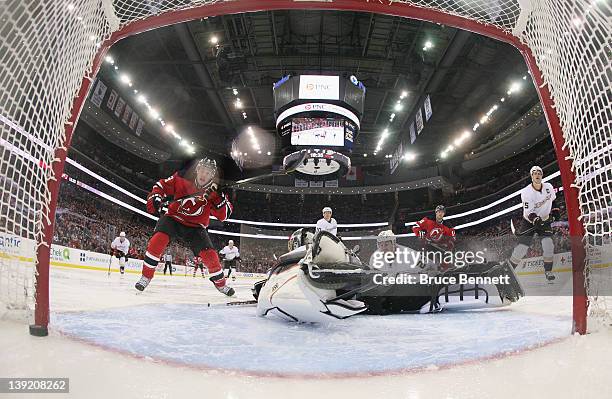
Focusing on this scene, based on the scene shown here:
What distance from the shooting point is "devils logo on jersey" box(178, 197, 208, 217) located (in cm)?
303

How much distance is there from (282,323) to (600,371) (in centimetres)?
116

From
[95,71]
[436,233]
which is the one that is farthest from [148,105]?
[95,71]

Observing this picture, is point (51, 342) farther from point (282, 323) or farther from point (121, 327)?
point (282, 323)

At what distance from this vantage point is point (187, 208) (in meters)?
3.05

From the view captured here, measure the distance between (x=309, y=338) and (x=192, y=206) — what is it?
2.00 metres

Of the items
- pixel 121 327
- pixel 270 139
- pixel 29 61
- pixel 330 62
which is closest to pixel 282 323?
pixel 121 327

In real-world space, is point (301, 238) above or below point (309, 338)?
above

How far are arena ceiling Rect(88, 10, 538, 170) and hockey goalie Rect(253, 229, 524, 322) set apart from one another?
6601mm

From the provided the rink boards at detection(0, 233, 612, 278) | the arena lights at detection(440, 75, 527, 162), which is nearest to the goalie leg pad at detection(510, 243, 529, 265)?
the rink boards at detection(0, 233, 612, 278)

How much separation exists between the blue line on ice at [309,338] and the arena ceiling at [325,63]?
708 cm

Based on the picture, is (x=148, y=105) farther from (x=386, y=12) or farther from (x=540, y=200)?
(x=386, y=12)

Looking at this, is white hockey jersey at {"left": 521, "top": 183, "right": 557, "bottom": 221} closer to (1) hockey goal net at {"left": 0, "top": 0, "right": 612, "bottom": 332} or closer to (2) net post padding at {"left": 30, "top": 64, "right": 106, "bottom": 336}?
(1) hockey goal net at {"left": 0, "top": 0, "right": 612, "bottom": 332}

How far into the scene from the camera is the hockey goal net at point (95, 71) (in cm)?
122

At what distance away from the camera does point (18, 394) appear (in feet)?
2.26
